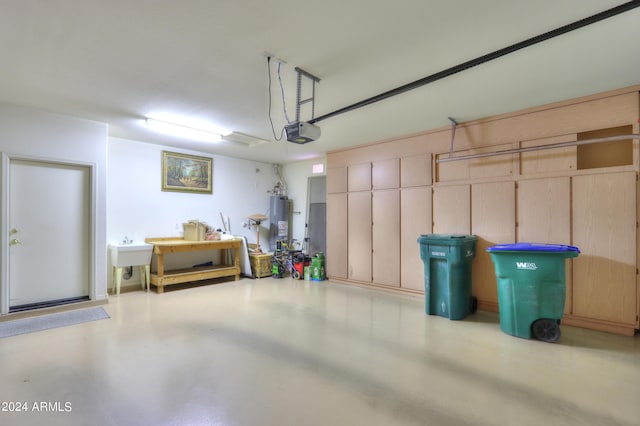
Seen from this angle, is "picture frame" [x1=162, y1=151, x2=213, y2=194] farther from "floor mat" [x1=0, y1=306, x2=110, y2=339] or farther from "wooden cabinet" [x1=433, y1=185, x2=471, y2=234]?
"wooden cabinet" [x1=433, y1=185, x2=471, y2=234]

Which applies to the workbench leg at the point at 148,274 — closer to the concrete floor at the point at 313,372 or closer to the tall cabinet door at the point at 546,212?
the concrete floor at the point at 313,372

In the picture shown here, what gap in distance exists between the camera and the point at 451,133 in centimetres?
475

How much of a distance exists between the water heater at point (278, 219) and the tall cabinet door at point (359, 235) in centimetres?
217

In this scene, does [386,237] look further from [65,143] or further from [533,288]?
[65,143]

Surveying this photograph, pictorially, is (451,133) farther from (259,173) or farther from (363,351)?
(259,173)

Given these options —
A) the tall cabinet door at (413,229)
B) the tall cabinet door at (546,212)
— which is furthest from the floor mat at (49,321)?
the tall cabinet door at (546,212)

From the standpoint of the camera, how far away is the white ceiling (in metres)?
2.15

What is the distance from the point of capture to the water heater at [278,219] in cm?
765

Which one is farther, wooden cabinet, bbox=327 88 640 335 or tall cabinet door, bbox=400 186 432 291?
tall cabinet door, bbox=400 186 432 291

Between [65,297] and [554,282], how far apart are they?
21.5 feet

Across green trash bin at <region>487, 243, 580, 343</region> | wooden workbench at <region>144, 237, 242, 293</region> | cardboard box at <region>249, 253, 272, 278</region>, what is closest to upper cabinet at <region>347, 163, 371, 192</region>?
cardboard box at <region>249, 253, 272, 278</region>

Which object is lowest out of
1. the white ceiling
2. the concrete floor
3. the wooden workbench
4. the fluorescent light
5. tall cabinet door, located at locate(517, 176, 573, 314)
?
the concrete floor

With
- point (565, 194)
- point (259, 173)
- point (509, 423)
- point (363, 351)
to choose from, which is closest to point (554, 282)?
point (565, 194)

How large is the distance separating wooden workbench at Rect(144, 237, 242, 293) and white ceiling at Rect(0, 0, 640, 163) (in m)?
2.46
